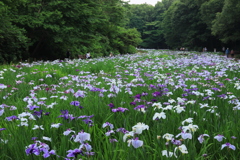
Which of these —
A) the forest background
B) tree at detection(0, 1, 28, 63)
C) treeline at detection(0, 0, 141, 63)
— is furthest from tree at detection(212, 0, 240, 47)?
tree at detection(0, 1, 28, 63)

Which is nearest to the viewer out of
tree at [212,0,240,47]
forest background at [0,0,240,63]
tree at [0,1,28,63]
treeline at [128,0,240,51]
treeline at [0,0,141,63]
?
tree at [0,1,28,63]

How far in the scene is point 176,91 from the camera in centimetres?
399

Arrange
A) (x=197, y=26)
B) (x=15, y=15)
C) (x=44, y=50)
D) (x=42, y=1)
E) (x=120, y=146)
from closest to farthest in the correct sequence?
(x=120, y=146) → (x=15, y=15) → (x=42, y=1) → (x=44, y=50) → (x=197, y=26)

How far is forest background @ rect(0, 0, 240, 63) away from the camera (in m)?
12.2

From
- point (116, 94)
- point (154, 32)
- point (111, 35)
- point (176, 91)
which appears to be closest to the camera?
point (116, 94)

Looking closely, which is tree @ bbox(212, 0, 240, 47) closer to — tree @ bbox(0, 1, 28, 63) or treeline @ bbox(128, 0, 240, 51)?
treeline @ bbox(128, 0, 240, 51)

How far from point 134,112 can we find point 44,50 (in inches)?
634

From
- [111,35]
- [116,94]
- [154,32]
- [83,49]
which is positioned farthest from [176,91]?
[154,32]

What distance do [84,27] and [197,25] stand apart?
40.8 m

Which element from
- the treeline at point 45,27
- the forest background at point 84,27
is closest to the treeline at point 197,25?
the forest background at point 84,27

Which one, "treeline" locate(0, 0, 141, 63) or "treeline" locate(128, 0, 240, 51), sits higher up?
"treeline" locate(128, 0, 240, 51)

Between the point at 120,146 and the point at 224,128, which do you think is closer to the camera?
the point at 120,146

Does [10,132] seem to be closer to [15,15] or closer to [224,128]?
[224,128]

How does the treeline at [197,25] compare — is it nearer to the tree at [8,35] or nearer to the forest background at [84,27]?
the forest background at [84,27]
